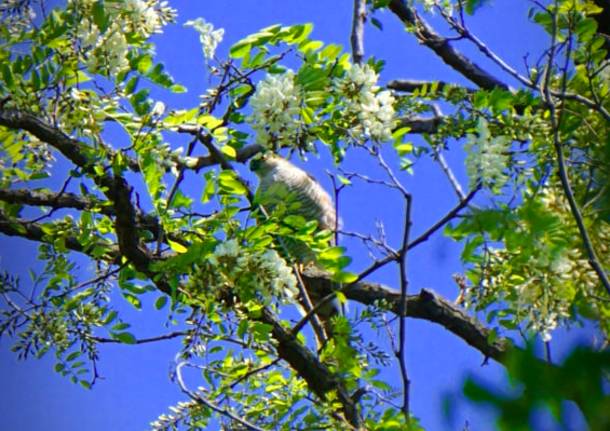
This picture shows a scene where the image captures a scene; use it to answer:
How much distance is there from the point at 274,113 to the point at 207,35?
1.05 ft

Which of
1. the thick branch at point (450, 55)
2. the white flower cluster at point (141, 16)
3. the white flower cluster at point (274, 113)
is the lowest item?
the white flower cluster at point (274, 113)

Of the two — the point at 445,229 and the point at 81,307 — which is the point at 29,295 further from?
the point at 445,229

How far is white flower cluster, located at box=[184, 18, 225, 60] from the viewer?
6.59 ft

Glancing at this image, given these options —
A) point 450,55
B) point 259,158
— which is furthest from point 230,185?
point 450,55

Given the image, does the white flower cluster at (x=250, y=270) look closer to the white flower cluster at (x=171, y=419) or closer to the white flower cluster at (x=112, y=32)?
the white flower cluster at (x=112, y=32)

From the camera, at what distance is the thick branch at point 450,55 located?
3.33 m

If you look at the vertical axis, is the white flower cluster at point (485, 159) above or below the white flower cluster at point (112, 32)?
below

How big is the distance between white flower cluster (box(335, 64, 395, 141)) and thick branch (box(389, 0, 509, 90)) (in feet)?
4.61

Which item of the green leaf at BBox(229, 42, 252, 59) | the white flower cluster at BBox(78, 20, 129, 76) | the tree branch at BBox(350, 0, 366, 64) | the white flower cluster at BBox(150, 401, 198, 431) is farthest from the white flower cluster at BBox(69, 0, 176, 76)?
the white flower cluster at BBox(150, 401, 198, 431)

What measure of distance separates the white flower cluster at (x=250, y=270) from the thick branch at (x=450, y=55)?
158cm

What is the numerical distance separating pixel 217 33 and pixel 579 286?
100cm

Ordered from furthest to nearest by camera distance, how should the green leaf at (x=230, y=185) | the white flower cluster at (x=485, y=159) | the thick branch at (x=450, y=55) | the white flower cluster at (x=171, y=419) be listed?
1. the thick branch at (x=450, y=55)
2. the white flower cluster at (x=171, y=419)
3. the green leaf at (x=230, y=185)
4. the white flower cluster at (x=485, y=159)

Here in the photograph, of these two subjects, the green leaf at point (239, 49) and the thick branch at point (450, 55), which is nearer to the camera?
the green leaf at point (239, 49)

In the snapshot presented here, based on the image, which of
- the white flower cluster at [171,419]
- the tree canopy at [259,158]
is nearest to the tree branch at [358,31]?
the tree canopy at [259,158]
